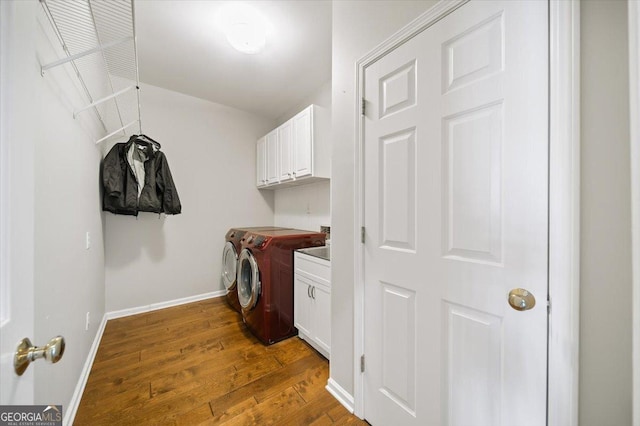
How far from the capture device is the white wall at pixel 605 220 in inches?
25.0

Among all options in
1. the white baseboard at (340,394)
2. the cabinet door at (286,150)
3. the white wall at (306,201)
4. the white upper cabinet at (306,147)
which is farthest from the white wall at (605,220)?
the cabinet door at (286,150)

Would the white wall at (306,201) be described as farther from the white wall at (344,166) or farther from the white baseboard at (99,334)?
the white baseboard at (99,334)

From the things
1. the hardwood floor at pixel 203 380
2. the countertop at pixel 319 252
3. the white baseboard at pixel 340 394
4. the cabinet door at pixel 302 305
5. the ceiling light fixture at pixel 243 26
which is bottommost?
the hardwood floor at pixel 203 380

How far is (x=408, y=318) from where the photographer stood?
112cm

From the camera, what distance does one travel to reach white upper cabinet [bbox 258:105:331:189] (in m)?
2.47

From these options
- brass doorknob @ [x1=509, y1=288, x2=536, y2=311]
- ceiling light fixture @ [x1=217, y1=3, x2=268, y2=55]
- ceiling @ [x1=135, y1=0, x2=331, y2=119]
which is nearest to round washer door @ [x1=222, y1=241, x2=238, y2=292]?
ceiling @ [x1=135, y1=0, x2=331, y2=119]

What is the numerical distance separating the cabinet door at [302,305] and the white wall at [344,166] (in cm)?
49

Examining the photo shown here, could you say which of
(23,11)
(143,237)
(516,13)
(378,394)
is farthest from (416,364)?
(143,237)

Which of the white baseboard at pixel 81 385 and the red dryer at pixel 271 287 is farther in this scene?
the red dryer at pixel 271 287

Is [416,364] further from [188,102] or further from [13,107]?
[188,102]

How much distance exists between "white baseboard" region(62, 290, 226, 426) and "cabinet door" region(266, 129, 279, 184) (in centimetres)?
176

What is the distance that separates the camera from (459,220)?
0.94 meters

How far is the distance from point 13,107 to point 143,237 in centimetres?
279

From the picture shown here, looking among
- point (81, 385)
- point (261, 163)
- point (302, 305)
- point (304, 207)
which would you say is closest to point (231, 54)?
point (261, 163)
